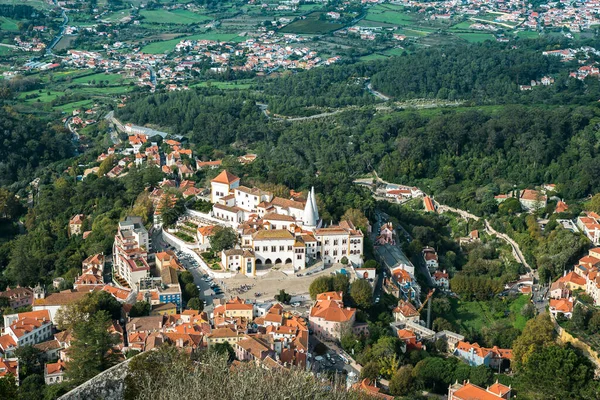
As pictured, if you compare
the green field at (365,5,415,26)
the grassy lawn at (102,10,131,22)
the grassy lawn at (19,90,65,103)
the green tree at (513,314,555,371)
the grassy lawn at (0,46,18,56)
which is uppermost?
the green tree at (513,314,555,371)

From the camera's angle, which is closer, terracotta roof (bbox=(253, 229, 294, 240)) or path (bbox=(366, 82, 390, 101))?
terracotta roof (bbox=(253, 229, 294, 240))

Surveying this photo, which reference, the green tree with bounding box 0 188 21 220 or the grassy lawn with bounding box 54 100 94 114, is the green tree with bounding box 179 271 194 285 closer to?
the green tree with bounding box 0 188 21 220

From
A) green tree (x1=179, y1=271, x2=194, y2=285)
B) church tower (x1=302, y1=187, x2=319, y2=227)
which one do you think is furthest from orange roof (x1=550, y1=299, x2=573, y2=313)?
green tree (x1=179, y1=271, x2=194, y2=285)

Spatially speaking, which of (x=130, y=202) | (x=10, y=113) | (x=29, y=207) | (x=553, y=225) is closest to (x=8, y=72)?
(x=10, y=113)

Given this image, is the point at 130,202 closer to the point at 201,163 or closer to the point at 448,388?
the point at 201,163

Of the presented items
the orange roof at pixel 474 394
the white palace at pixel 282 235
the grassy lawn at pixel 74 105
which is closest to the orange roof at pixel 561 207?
the white palace at pixel 282 235

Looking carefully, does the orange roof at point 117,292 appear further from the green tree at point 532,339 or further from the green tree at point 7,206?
the green tree at point 7,206
